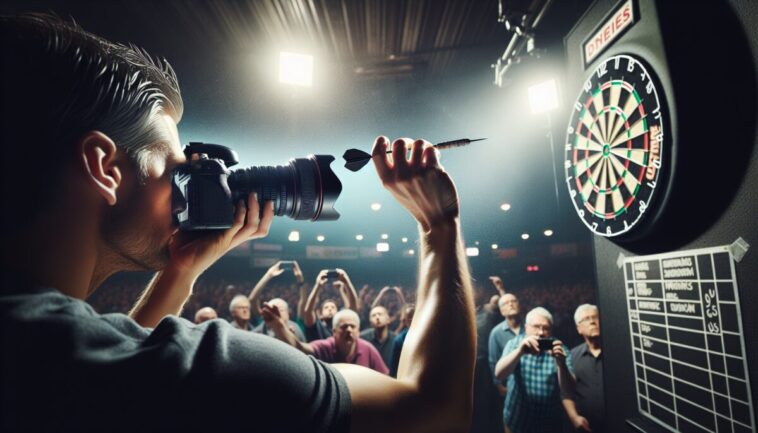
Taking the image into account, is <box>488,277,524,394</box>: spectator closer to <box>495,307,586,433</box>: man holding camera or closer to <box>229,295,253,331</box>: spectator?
<box>495,307,586,433</box>: man holding camera

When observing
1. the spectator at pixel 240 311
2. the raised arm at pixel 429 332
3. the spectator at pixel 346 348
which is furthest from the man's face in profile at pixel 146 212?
the spectator at pixel 240 311

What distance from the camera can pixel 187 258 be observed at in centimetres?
91

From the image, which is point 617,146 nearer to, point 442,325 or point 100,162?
point 442,325

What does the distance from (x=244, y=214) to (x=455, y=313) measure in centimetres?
51

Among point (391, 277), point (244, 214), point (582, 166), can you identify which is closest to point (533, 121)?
point (582, 166)

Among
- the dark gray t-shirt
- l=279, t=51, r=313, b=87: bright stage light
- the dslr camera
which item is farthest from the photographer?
l=279, t=51, r=313, b=87: bright stage light

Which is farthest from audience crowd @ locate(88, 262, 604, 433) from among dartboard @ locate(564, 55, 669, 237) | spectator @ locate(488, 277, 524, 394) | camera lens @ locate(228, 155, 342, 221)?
camera lens @ locate(228, 155, 342, 221)

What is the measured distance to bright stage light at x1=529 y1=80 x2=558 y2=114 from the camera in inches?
114

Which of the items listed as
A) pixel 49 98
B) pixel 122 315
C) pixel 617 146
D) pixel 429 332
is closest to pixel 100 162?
pixel 49 98

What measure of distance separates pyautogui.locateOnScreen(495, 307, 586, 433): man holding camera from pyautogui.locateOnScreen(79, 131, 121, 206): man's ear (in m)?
2.80

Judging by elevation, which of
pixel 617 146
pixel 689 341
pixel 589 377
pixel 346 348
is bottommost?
pixel 589 377

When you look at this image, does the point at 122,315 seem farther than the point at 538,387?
No

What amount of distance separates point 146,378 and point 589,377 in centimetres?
325

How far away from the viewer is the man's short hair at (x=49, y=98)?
0.47m
